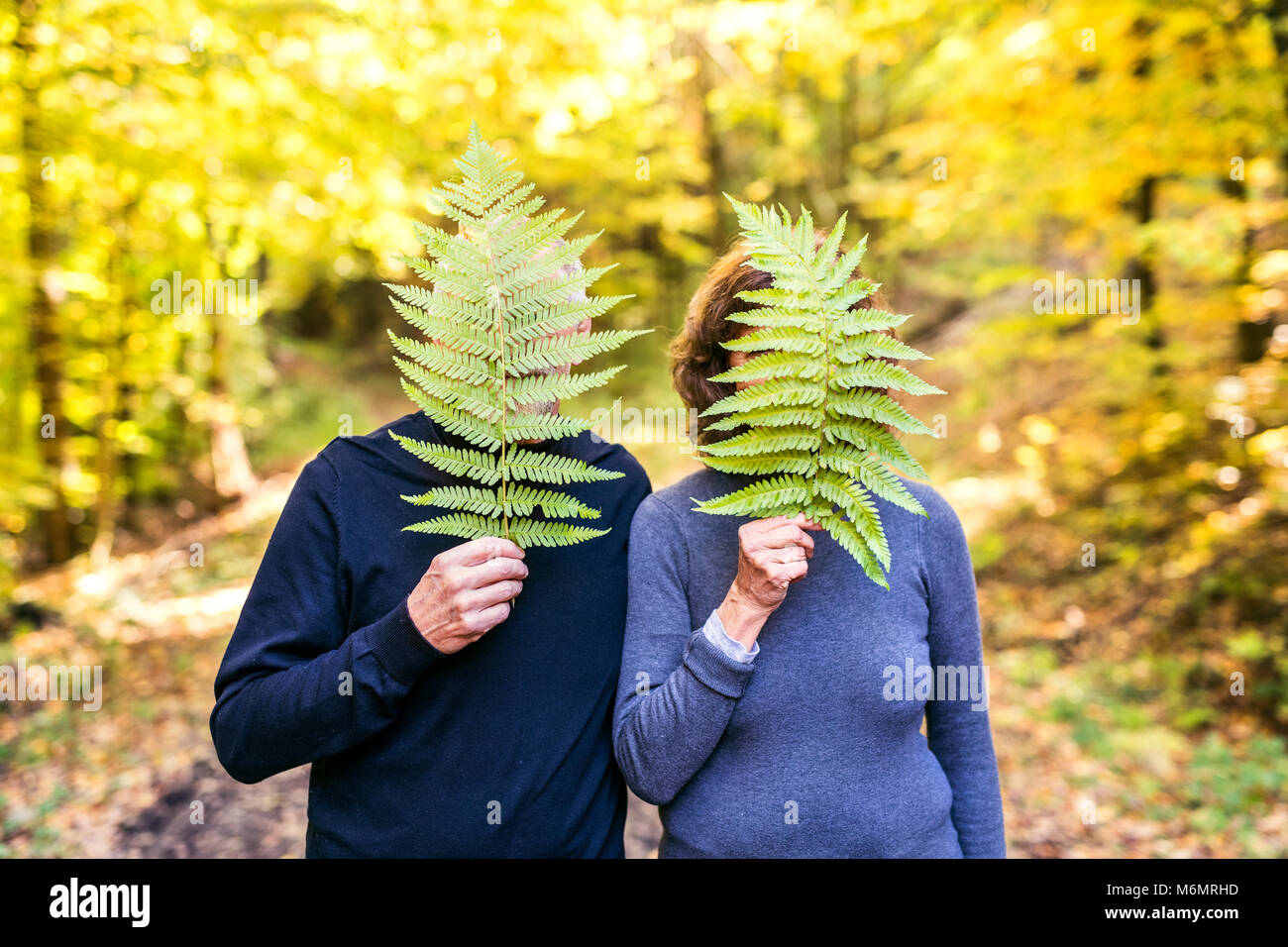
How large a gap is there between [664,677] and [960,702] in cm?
97

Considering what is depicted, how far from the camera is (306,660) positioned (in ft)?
6.50

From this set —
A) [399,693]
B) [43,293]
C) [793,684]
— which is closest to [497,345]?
[399,693]

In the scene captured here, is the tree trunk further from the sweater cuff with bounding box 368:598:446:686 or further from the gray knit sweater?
the gray knit sweater

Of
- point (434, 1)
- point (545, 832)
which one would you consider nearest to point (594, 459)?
point (545, 832)

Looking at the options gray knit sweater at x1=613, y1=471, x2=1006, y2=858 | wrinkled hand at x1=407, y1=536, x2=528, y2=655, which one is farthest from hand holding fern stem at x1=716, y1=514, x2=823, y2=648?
wrinkled hand at x1=407, y1=536, x2=528, y2=655

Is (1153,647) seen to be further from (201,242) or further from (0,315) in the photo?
(0,315)

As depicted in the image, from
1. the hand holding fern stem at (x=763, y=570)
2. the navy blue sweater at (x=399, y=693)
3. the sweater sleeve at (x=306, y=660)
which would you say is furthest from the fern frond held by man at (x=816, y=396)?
the sweater sleeve at (x=306, y=660)

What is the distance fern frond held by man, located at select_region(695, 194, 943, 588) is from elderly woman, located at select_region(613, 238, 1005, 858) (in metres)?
0.12

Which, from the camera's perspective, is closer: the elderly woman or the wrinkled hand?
the wrinkled hand

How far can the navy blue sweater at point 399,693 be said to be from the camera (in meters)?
1.87

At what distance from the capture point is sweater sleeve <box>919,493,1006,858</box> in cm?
225

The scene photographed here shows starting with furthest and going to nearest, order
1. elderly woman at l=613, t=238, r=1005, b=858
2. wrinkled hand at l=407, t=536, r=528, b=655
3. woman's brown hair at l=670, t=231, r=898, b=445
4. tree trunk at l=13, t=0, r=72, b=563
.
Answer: tree trunk at l=13, t=0, r=72, b=563 → woman's brown hair at l=670, t=231, r=898, b=445 → elderly woman at l=613, t=238, r=1005, b=858 → wrinkled hand at l=407, t=536, r=528, b=655

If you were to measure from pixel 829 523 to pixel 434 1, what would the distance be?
327 inches

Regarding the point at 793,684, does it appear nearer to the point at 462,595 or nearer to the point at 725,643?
the point at 725,643
